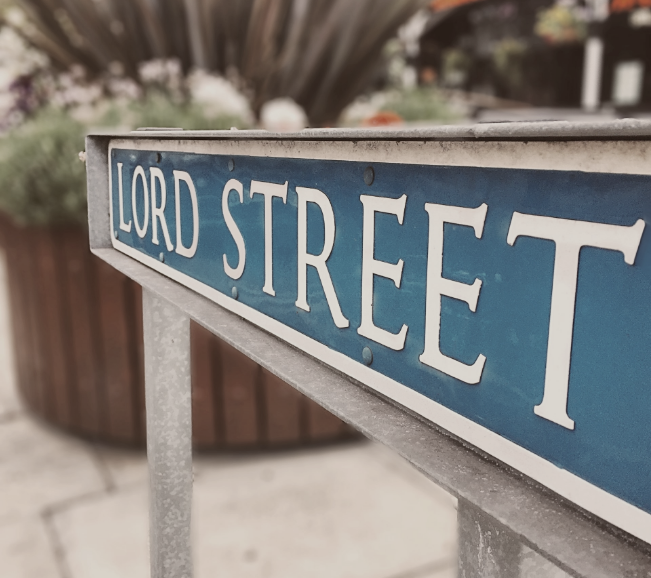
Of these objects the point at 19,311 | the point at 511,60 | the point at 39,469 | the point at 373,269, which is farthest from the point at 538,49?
the point at 373,269

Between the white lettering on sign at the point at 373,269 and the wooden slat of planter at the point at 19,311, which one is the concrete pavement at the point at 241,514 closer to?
the wooden slat of planter at the point at 19,311

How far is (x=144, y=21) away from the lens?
138 inches

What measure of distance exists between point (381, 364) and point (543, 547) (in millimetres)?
186

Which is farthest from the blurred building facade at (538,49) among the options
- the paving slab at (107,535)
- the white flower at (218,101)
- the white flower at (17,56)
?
the paving slab at (107,535)

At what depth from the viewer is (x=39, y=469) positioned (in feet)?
8.87

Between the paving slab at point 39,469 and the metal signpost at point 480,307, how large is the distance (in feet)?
7.00

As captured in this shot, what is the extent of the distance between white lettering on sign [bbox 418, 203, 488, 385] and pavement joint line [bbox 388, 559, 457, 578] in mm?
1799

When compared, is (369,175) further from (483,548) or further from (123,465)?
(123,465)

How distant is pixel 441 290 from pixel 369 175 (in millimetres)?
109

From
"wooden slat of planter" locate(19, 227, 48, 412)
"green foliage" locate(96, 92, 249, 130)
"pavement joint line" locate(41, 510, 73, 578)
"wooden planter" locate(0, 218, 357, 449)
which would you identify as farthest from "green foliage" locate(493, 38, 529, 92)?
"pavement joint line" locate(41, 510, 73, 578)

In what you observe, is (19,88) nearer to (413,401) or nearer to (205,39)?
(205,39)

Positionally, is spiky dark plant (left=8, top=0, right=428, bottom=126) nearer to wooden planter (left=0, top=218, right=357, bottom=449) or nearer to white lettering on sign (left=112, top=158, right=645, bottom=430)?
wooden planter (left=0, top=218, right=357, bottom=449)

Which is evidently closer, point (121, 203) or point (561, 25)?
point (121, 203)

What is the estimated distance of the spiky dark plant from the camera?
3467mm
